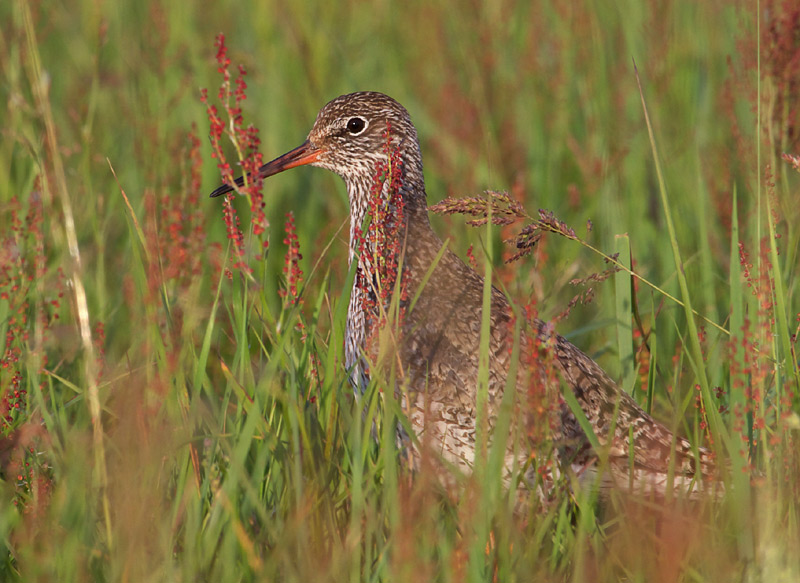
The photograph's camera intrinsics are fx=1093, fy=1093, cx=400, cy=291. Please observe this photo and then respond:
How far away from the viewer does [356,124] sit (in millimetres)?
5387

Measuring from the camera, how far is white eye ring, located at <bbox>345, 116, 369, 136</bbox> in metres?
5.38

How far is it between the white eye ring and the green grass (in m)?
0.78

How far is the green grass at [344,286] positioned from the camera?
10.3ft

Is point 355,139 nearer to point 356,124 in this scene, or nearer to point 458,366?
point 356,124

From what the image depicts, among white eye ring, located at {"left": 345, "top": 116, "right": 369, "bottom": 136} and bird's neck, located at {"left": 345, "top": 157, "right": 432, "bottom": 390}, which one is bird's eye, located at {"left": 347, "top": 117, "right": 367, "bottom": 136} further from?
bird's neck, located at {"left": 345, "top": 157, "right": 432, "bottom": 390}

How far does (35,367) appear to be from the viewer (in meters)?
3.92

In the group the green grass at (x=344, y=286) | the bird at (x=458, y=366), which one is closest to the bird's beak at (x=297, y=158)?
the green grass at (x=344, y=286)

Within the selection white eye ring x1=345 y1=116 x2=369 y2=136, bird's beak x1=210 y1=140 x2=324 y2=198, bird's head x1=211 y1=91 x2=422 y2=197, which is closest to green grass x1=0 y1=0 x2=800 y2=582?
bird's beak x1=210 y1=140 x2=324 y2=198

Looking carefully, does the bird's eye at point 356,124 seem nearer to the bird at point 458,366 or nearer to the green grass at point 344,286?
the bird at point 458,366

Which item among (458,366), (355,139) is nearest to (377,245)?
(458,366)

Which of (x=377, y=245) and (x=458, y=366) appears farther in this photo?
(x=458, y=366)

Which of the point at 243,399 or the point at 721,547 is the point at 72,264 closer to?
the point at 243,399

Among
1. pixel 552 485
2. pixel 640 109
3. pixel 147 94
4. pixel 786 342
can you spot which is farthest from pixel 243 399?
pixel 640 109

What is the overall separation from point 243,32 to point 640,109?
3.26 m
